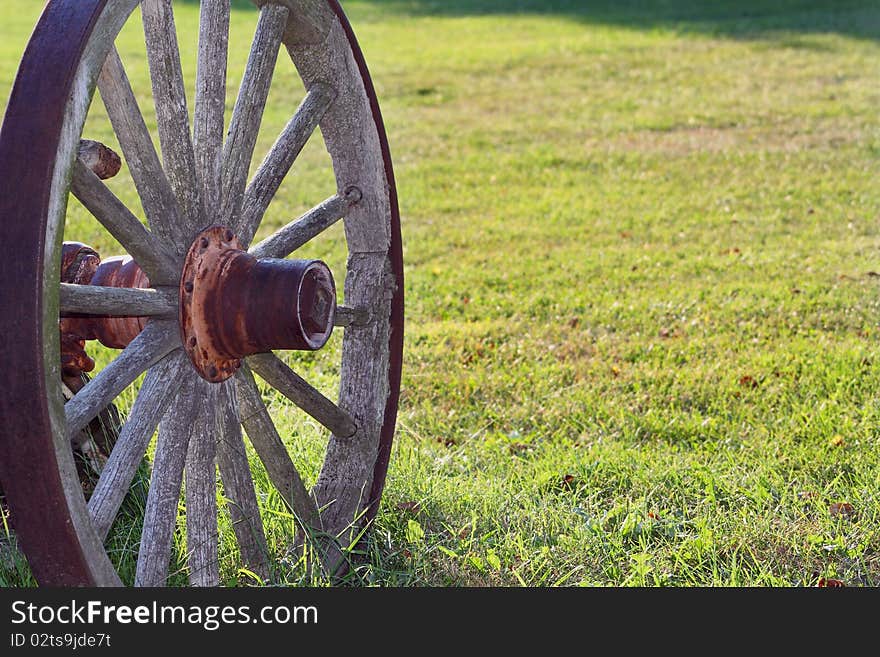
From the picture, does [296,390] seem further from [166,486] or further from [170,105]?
[170,105]

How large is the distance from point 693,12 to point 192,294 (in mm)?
16839

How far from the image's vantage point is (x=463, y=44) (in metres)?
16.0

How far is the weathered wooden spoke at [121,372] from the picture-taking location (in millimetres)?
2201

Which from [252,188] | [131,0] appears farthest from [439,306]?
[131,0]

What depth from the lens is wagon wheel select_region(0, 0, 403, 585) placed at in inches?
79.0

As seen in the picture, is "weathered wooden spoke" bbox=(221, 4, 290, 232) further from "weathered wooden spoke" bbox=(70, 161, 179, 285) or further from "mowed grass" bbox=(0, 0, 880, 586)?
"mowed grass" bbox=(0, 0, 880, 586)

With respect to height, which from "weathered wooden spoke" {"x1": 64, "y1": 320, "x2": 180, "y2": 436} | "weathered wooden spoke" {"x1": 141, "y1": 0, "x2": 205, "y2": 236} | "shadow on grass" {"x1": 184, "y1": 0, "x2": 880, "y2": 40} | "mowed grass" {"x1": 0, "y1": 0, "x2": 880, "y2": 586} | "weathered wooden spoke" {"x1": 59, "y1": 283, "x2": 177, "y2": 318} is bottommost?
"mowed grass" {"x1": 0, "y1": 0, "x2": 880, "y2": 586}

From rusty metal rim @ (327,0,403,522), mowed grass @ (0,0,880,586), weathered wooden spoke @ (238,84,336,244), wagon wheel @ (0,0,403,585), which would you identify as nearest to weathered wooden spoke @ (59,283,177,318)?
wagon wheel @ (0,0,403,585)

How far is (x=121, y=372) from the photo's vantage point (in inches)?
93.0

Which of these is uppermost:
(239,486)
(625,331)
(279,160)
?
(279,160)

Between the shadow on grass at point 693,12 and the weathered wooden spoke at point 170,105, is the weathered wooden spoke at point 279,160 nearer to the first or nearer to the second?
the weathered wooden spoke at point 170,105

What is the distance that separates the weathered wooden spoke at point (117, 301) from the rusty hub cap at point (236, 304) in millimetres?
42

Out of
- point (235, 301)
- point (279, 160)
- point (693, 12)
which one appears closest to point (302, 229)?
point (279, 160)

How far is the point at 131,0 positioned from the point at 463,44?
14.2m
